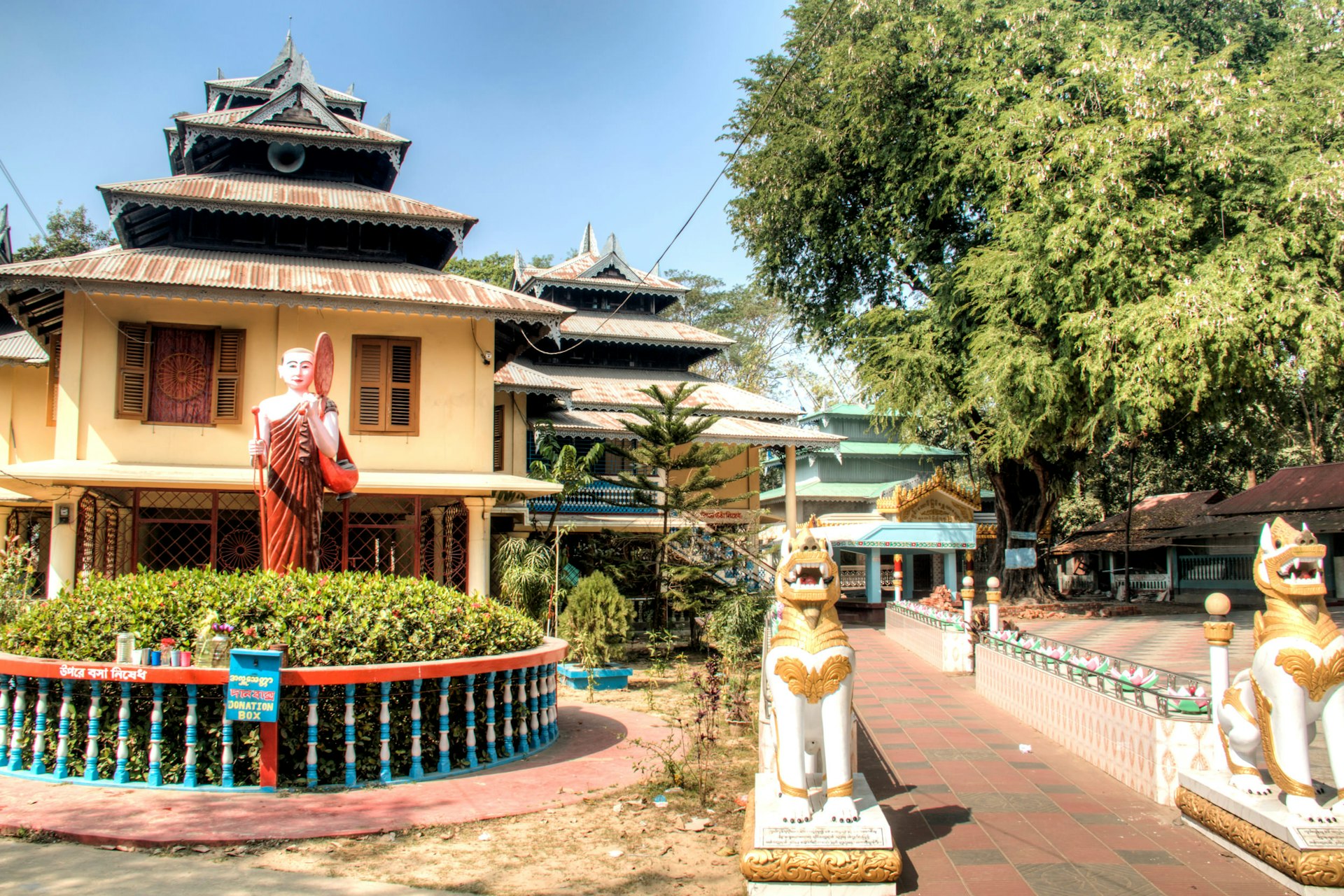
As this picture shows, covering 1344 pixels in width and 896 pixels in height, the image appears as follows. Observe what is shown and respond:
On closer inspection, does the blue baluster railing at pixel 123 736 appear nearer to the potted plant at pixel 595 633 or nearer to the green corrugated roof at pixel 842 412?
the potted plant at pixel 595 633

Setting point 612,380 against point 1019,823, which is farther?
point 612,380

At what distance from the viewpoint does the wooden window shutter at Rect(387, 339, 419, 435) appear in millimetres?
14016

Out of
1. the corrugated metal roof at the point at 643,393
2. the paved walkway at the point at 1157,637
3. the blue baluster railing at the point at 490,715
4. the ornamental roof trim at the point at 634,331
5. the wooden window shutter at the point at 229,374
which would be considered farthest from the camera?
the ornamental roof trim at the point at 634,331

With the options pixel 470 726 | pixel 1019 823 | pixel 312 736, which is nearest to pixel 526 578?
pixel 470 726

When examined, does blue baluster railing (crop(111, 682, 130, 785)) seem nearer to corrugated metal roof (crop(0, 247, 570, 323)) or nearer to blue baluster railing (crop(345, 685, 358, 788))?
blue baluster railing (crop(345, 685, 358, 788))

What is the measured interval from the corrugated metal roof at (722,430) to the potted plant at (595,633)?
6.82 m

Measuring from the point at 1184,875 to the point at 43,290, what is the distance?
14184 mm

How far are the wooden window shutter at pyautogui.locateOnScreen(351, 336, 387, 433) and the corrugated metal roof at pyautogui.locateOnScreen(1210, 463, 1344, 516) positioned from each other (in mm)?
23921

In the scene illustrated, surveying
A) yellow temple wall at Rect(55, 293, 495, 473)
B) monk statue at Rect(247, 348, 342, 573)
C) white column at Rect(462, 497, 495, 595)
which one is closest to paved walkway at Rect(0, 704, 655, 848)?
monk statue at Rect(247, 348, 342, 573)

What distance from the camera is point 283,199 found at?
14.7m

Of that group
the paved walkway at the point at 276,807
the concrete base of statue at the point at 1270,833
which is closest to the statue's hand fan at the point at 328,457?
the paved walkway at the point at 276,807

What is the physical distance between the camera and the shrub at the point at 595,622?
12219 mm

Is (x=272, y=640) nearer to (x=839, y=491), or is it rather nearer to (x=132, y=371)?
(x=132, y=371)

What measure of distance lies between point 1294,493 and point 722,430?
17.4 m
